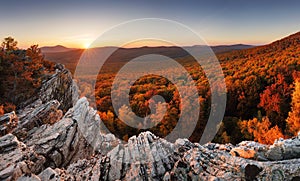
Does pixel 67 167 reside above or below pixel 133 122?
above

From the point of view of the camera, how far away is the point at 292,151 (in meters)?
14.3

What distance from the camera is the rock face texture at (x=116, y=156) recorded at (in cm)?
1434

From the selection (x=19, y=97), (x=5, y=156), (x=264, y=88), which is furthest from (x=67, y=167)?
(x=264, y=88)

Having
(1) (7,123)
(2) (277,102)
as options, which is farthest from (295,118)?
(1) (7,123)

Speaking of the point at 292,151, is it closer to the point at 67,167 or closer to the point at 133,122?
the point at 67,167

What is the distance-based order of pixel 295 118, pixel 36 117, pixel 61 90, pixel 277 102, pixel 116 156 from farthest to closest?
pixel 277 102 < pixel 295 118 < pixel 61 90 < pixel 36 117 < pixel 116 156

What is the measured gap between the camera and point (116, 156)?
1894 centimetres

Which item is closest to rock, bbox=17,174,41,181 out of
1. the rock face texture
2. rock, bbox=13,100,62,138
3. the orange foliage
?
the rock face texture

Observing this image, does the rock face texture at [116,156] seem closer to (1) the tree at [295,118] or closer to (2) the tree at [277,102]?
(1) the tree at [295,118]

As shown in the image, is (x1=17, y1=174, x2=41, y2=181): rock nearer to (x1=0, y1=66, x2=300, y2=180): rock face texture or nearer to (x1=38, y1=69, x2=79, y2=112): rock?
(x1=0, y1=66, x2=300, y2=180): rock face texture

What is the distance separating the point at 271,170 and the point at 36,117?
19.4 metres

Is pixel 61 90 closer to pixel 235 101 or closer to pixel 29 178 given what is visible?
pixel 29 178

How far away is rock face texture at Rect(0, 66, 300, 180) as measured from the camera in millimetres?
14344

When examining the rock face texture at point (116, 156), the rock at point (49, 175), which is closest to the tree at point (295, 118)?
the rock face texture at point (116, 156)
